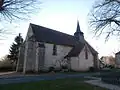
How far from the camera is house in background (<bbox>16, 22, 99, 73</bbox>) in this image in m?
29.2

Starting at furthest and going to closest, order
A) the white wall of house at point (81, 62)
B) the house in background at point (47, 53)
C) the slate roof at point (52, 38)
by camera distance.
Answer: the white wall of house at point (81, 62) < the slate roof at point (52, 38) < the house in background at point (47, 53)

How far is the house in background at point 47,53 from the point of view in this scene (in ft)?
95.7

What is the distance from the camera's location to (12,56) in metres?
41.2

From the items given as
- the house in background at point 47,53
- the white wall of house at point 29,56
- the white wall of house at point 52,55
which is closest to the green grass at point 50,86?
the house in background at point 47,53

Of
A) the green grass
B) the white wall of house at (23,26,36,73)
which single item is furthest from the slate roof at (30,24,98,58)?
the green grass

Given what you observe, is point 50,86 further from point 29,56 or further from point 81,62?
point 81,62

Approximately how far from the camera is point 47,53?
101 ft

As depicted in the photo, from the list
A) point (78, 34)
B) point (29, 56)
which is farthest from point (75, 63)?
point (78, 34)

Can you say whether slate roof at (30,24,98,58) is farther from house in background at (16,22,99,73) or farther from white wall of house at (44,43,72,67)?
white wall of house at (44,43,72,67)

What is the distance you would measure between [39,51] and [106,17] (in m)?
17.4

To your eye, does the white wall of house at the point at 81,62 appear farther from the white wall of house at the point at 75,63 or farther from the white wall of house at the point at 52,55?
the white wall of house at the point at 52,55

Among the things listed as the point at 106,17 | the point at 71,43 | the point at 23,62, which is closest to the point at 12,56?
the point at 23,62

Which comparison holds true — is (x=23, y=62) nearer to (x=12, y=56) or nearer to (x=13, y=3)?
(x=12, y=56)

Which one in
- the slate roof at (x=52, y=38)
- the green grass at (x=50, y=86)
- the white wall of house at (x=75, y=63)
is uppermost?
the slate roof at (x=52, y=38)
